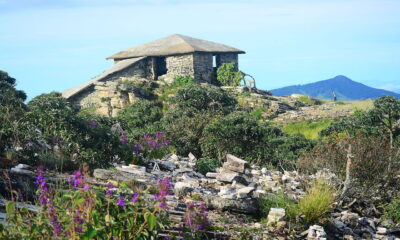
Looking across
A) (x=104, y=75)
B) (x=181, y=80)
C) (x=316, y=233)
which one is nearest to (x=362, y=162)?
(x=316, y=233)

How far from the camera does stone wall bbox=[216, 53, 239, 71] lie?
43.4 metres

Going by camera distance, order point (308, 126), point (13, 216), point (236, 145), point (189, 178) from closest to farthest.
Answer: point (13, 216) → point (189, 178) → point (236, 145) → point (308, 126)

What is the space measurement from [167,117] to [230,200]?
1310cm

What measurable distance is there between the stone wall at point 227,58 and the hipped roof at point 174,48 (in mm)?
490

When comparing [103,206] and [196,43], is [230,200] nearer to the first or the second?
[103,206]

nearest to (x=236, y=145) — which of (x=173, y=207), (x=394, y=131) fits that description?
(x=394, y=131)

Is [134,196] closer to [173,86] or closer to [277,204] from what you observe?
[277,204]

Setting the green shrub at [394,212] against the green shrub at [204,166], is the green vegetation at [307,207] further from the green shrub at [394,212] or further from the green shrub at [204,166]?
the green shrub at [204,166]

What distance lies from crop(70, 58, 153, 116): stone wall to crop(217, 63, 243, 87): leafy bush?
703 centimetres

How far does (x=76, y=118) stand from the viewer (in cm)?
1259

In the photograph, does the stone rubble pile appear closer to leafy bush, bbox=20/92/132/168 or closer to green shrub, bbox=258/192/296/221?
green shrub, bbox=258/192/296/221

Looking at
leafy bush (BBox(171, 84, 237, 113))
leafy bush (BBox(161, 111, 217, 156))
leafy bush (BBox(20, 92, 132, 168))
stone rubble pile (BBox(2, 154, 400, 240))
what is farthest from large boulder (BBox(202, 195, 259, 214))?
leafy bush (BBox(171, 84, 237, 113))

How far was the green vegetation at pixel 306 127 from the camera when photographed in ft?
97.3

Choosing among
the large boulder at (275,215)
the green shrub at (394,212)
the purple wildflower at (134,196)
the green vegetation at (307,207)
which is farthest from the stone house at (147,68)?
the purple wildflower at (134,196)
